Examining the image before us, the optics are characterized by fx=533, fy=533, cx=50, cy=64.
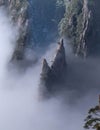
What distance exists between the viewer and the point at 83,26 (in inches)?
4082

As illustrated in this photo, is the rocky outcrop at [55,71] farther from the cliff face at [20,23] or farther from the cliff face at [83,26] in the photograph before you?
the cliff face at [20,23]

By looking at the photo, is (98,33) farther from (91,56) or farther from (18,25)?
(18,25)

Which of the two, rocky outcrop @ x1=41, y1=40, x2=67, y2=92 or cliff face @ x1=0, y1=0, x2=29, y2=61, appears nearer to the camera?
rocky outcrop @ x1=41, y1=40, x2=67, y2=92

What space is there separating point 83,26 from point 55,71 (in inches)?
463

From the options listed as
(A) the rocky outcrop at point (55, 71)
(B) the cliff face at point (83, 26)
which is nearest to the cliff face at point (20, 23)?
(B) the cliff face at point (83, 26)

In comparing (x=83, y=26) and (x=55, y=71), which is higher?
(x=83, y=26)

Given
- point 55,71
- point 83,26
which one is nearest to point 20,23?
point 83,26

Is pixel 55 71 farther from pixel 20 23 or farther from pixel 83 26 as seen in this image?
pixel 20 23

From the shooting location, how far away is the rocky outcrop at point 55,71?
316 ft

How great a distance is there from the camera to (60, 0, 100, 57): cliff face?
10288 cm

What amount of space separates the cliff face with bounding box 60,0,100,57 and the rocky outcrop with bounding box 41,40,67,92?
23.2 ft

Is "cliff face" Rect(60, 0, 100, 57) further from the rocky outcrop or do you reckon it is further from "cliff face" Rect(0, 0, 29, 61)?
"cliff face" Rect(0, 0, 29, 61)

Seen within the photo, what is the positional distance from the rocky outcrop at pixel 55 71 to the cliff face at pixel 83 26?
7062 mm

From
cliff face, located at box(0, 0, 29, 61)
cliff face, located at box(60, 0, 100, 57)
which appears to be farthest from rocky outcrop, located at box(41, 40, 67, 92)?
cliff face, located at box(0, 0, 29, 61)
